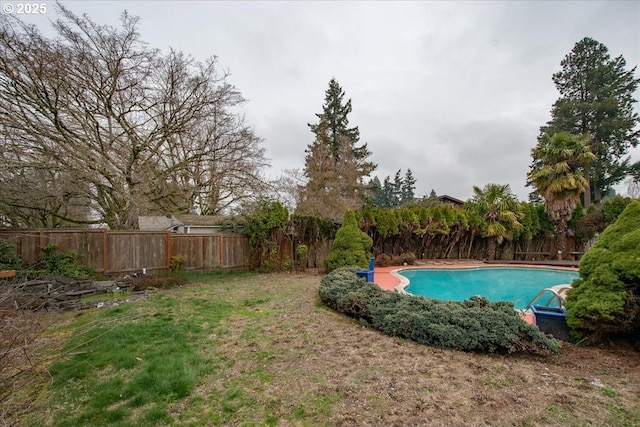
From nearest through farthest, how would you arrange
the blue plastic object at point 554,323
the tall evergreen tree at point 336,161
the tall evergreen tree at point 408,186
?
the blue plastic object at point 554,323, the tall evergreen tree at point 336,161, the tall evergreen tree at point 408,186

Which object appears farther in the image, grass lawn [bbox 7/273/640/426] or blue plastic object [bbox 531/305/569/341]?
blue plastic object [bbox 531/305/569/341]

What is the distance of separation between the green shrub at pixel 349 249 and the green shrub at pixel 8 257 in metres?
9.06

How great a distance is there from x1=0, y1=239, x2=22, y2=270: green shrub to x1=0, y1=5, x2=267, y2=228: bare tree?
2.18 m

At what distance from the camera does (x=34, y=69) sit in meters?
8.59

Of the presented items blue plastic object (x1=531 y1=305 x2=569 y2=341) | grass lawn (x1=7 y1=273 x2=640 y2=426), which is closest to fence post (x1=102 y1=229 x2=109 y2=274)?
grass lawn (x1=7 y1=273 x2=640 y2=426)

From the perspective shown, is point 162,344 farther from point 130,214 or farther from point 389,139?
point 389,139

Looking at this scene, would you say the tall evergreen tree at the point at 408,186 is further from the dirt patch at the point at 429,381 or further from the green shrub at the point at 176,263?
the dirt patch at the point at 429,381

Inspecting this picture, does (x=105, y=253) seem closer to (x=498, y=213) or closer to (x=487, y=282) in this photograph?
(x=487, y=282)

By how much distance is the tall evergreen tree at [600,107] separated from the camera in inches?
888

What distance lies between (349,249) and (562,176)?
1311 centimetres

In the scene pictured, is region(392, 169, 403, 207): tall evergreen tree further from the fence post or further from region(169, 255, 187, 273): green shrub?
the fence post

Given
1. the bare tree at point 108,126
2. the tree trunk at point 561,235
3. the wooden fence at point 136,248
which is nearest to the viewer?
the wooden fence at point 136,248

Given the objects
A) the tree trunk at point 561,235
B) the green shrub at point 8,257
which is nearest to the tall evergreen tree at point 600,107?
the tree trunk at point 561,235

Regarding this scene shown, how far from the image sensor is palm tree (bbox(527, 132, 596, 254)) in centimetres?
1548
